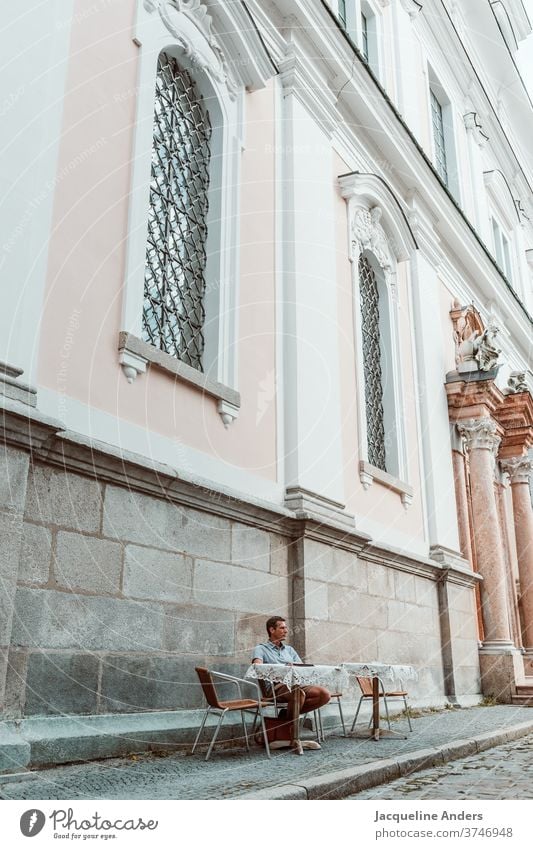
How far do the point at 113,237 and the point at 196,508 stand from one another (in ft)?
7.74

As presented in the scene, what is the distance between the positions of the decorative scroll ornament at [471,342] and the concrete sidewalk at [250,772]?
25.9 feet

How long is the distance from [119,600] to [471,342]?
1050 cm

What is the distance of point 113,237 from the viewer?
6.61 metres

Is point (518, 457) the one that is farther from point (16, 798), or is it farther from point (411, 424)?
point (16, 798)

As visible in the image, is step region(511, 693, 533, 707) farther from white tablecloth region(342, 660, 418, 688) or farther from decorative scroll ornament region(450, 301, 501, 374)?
white tablecloth region(342, 660, 418, 688)

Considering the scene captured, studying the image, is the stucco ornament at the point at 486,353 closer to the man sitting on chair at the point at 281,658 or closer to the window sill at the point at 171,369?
the window sill at the point at 171,369

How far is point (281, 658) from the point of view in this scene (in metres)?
6.59

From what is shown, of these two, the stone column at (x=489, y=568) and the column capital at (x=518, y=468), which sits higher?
the column capital at (x=518, y=468)

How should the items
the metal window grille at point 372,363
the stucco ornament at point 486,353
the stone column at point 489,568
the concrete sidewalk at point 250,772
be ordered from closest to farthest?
the concrete sidewalk at point 250,772, the metal window grille at point 372,363, the stone column at point 489,568, the stucco ornament at point 486,353

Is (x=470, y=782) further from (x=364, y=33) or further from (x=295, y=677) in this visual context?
(x=364, y=33)

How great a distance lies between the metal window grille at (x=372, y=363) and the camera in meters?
11.5

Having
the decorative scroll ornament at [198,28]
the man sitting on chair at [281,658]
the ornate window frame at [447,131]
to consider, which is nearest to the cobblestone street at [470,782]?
the man sitting on chair at [281,658]

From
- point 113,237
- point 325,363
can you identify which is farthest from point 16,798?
point 325,363

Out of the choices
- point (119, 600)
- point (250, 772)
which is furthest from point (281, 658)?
point (119, 600)
